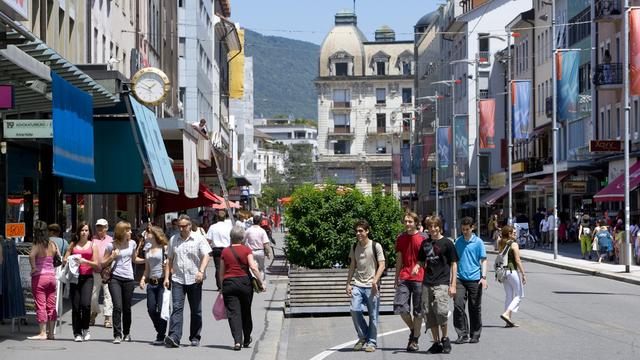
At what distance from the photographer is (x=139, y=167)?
27188mm

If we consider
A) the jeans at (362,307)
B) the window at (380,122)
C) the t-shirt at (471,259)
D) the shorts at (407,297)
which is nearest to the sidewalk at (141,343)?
the jeans at (362,307)

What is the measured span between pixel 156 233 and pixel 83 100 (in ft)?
12.8

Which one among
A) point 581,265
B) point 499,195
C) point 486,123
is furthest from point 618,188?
point 499,195

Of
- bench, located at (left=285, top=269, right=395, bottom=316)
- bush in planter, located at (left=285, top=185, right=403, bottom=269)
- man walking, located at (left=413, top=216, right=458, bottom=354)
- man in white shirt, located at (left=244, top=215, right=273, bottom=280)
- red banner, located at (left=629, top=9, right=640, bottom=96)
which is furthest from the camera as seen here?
red banner, located at (left=629, top=9, right=640, bottom=96)

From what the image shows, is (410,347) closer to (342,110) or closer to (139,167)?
(139,167)

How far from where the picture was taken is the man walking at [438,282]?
16734 millimetres

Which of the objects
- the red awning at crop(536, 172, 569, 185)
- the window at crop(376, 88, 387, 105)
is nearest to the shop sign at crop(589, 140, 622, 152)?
the red awning at crop(536, 172, 569, 185)

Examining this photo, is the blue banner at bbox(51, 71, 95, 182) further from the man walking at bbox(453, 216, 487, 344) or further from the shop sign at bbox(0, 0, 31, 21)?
the man walking at bbox(453, 216, 487, 344)

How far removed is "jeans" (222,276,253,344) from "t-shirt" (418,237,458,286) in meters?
2.19

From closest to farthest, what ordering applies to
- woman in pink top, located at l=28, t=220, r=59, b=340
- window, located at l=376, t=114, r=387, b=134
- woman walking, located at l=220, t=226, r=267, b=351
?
1. woman walking, located at l=220, t=226, r=267, b=351
2. woman in pink top, located at l=28, t=220, r=59, b=340
3. window, located at l=376, t=114, r=387, b=134

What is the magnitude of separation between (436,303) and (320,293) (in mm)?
7346

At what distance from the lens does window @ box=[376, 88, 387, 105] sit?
561 feet

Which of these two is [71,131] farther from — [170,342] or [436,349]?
[436,349]

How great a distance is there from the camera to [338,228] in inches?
1030
